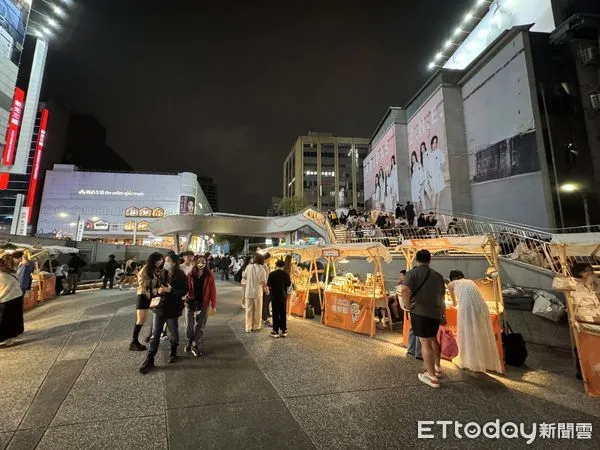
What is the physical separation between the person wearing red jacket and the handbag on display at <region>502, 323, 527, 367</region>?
19.3 feet

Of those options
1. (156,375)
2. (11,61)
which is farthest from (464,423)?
(11,61)

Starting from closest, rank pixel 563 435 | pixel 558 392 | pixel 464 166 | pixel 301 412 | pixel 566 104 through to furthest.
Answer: pixel 563 435, pixel 301 412, pixel 558 392, pixel 566 104, pixel 464 166

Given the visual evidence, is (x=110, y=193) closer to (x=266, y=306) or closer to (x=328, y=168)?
(x=328, y=168)

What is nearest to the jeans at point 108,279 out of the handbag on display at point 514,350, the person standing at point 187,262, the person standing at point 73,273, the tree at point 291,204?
the person standing at point 73,273

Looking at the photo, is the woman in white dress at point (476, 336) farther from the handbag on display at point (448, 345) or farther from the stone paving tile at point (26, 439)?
the stone paving tile at point (26, 439)

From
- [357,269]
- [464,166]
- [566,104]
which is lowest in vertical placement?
[357,269]

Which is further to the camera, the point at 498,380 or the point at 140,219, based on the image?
the point at 140,219

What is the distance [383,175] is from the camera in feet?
111

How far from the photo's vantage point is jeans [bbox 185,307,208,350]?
18.8ft

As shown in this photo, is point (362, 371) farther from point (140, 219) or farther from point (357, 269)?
point (140, 219)

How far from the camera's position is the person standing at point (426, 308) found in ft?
14.5

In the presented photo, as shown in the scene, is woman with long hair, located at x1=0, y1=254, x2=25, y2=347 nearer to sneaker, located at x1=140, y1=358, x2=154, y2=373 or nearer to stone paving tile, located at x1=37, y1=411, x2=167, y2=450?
sneaker, located at x1=140, y1=358, x2=154, y2=373

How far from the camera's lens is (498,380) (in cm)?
466

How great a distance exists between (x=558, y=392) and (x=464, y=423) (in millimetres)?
2207
